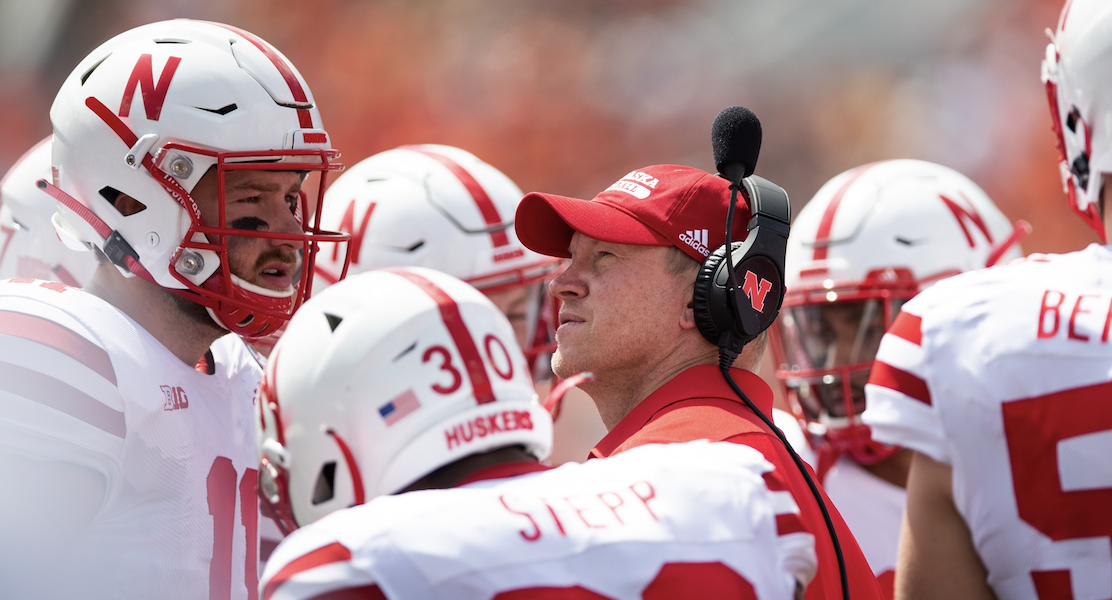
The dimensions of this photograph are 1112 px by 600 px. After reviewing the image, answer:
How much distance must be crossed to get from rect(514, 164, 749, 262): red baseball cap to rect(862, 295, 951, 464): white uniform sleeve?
0.51 meters

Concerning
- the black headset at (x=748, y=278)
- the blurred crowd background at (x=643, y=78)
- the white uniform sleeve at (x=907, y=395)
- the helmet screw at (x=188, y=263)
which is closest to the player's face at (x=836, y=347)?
the black headset at (x=748, y=278)

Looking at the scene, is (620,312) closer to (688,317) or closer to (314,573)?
(688,317)

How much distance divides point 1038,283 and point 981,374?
0.54ft

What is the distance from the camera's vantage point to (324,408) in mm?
1360

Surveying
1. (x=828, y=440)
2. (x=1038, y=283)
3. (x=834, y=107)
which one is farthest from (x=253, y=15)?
(x=1038, y=283)

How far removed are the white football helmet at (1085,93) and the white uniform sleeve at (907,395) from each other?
1.05 feet

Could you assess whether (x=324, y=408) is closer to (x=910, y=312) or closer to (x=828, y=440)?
(x=910, y=312)

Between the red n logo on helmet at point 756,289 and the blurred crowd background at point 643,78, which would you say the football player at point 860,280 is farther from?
the blurred crowd background at point 643,78

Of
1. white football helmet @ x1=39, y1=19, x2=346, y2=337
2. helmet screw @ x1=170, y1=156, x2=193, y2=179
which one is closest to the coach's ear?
white football helmet @ x1=39, y1=19, x2=346, y2=337

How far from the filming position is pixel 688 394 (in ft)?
5.64

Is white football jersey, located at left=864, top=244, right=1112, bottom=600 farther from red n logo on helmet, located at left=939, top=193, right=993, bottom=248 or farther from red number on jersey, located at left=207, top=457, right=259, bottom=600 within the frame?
red n logo on helmet, located at left=939, top=193, right=993, bottom=248

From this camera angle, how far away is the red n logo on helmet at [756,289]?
179cm

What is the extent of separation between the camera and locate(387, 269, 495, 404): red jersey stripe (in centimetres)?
136

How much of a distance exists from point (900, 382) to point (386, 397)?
74 cm
